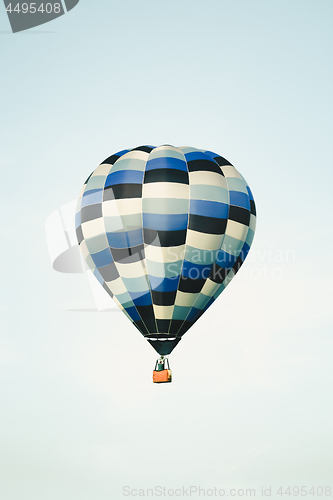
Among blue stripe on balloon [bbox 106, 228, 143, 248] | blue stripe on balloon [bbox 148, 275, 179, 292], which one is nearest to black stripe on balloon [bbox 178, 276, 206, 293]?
blue stripe on balloon [bbox 148, 275, 179, 292]

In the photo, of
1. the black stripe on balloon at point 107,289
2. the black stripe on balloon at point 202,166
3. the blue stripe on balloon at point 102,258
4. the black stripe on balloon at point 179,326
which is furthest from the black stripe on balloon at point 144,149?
the black stripe on balloon at point 179,326

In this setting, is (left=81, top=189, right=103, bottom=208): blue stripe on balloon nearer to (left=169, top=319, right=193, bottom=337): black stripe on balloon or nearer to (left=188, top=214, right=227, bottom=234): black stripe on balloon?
(left=188, top=214, right=227, bottom=234): black stripe on balloon

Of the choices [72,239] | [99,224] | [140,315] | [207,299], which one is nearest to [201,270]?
[207,299]

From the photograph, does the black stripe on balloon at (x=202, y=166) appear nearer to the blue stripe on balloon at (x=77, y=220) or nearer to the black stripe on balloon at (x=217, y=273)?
the black stripe on balloon at (x=217, y=273)

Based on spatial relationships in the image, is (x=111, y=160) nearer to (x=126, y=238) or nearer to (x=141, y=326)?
(x=126, y=238)

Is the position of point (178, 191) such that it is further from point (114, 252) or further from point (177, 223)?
point (114, 252)

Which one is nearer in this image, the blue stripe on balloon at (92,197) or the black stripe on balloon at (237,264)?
the blue stripe on balloon at (92,197)
